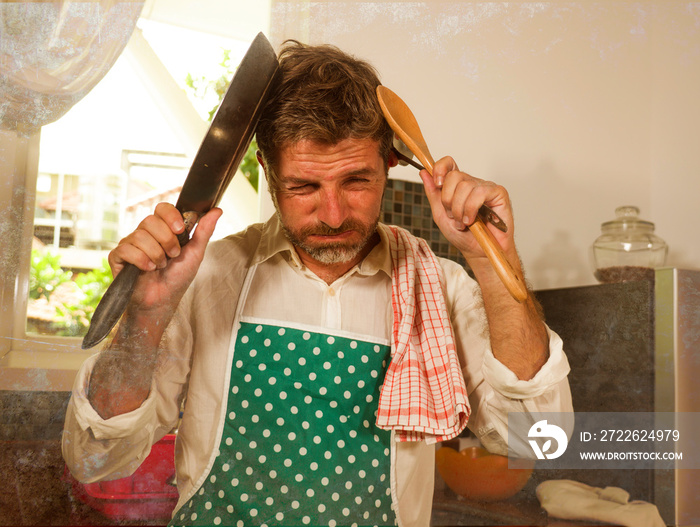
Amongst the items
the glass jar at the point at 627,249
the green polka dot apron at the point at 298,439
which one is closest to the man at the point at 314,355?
the green polka dot apron at the point at 298,439

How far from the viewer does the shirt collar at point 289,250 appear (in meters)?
0.51

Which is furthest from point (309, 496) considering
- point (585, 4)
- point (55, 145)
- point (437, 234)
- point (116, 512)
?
point (585, 4)

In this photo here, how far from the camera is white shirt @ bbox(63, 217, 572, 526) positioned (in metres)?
0.46

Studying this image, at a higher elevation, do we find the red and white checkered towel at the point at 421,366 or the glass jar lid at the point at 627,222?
the glass jar lid at the point at 627,222

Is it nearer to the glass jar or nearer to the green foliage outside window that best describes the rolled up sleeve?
the glass jar

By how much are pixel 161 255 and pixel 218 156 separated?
0.09 meters

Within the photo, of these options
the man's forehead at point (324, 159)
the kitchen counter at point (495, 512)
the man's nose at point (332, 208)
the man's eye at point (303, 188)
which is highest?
the man's forehead at point (324, 159)

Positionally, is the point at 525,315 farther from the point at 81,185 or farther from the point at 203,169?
the point at 81,185

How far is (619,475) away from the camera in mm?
576

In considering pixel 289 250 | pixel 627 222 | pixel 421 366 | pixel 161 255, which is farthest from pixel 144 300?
pixel 627 222

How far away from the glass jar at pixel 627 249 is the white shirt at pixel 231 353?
14 centimetres

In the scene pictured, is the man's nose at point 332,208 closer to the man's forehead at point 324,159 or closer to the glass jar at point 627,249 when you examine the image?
the man's forehead at point 324,159

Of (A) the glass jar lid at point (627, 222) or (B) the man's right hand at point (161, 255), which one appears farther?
(A) the glass jar lid at point (627, 222)

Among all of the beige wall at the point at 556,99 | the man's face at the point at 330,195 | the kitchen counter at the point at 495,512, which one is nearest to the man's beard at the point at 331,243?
the man's face at the point at 330,195
